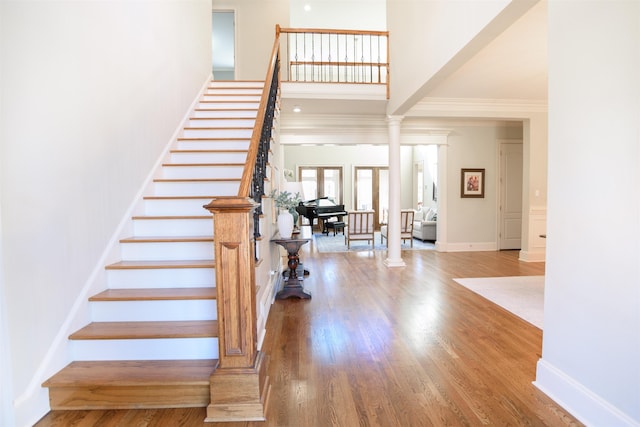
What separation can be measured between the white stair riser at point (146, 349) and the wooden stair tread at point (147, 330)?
0.03m

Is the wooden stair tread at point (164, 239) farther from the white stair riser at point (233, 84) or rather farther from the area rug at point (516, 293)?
the white stair riser at point (233, 84)

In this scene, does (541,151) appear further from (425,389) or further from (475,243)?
(425,389)

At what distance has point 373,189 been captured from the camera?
41.3ft

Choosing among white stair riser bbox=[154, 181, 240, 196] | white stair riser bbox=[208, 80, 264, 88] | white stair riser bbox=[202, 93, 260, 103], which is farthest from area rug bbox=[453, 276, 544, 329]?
white stair riser bbox=[208, 80, 264, 88]

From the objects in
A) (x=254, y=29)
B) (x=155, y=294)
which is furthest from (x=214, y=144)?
(x=254, y=29)

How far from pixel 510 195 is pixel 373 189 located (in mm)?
5511

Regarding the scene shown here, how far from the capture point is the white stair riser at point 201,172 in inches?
141

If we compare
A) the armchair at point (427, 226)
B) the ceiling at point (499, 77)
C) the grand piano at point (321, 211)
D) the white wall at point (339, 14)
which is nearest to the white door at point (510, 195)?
the armchair at point (427, 226)

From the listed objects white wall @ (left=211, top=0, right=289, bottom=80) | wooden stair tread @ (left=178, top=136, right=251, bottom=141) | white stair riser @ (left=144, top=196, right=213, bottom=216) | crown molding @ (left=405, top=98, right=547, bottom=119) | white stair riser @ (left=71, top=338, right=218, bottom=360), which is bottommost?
white stair riser @ (left=71, top=338, right=218, bottom=360)

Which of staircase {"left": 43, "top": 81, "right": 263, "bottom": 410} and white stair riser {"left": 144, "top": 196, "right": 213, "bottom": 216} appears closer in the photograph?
staircase {"left": 43, "top": 81, "right": 263, "bottom": 410}

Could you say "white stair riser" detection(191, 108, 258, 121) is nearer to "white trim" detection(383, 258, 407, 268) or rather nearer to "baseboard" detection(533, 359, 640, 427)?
"white trim" detection(383, 258, 407, 268)

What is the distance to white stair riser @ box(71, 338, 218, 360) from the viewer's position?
6.80 ft

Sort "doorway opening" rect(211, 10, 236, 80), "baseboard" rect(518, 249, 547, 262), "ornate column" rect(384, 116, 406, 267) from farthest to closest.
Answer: "doorway opening" rect(211, 10, 236, 80) < "baseboard" rect(518, 249, 547, 262) < "ornate column" rect(384, 116, 406, 267)

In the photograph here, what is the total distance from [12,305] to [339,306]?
2.71m
